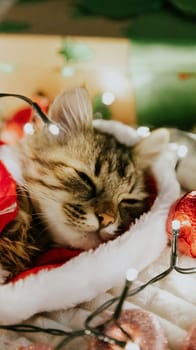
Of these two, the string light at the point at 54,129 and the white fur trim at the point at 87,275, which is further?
the string light at the point at 54,129

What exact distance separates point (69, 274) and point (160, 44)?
63 cm

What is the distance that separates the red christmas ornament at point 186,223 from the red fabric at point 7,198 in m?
0.29

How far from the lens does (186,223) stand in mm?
973

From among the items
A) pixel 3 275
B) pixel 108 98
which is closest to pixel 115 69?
pixel 108 98

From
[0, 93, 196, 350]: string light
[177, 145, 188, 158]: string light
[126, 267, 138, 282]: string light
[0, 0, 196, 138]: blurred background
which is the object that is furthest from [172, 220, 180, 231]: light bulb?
[0, 0, 196, 138]: blurred background

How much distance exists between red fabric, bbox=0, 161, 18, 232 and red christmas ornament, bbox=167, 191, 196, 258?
287 millimetres

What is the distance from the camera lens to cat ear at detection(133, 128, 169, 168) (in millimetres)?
1124

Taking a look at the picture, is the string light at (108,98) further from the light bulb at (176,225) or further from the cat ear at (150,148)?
the light bulb at (176,225)

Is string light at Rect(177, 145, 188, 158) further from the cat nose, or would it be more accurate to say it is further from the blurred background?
the cat nose

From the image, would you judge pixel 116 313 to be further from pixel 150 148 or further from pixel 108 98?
pixel 108 98

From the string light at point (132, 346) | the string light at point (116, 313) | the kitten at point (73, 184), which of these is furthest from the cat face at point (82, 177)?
the string light at point (132, 346)

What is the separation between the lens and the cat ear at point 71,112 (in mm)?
1125

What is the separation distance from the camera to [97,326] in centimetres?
85

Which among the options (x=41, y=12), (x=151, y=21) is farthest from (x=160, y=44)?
(x=41, y=12)
